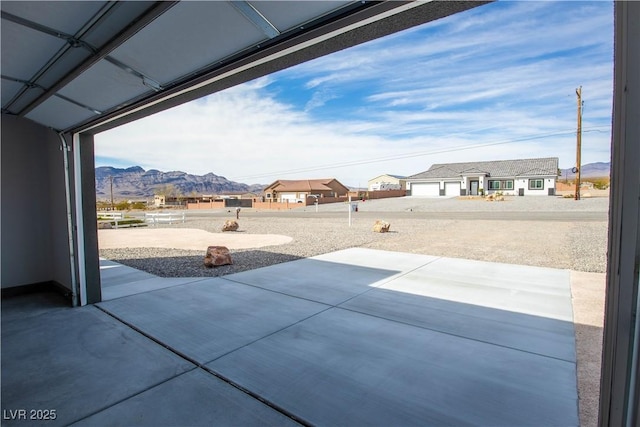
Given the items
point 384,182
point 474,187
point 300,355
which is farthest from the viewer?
point 384,182

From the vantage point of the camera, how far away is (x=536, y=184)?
39250 millimetres

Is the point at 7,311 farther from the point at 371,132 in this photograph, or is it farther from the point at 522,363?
the point at 371,132

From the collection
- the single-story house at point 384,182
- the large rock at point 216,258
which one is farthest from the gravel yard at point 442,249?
the single-story house at point 384,182

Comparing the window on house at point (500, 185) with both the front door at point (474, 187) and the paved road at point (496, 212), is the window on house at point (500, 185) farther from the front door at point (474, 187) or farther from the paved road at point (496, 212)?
the paved road at point (496, 212)

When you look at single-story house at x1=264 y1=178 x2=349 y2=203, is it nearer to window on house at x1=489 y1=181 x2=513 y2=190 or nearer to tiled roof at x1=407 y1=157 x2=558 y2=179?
tiled roof at x1=407 y1=157 x2=558 y2=179

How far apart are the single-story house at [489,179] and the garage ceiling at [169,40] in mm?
43521

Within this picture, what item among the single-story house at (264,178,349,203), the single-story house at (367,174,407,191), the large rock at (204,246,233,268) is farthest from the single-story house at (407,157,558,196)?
the large rock at (204,246,233,268)

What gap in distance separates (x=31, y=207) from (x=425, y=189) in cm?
4636

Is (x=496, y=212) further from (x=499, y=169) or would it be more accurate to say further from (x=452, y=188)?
(x=499, y=169)

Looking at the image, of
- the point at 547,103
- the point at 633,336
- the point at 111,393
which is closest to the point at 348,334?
the point at 111,393

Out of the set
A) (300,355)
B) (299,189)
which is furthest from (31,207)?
(299,189)

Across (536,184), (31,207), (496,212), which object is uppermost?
(536,184)

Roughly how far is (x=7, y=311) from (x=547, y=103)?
39396 mm

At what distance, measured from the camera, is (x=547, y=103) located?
3098 cm
